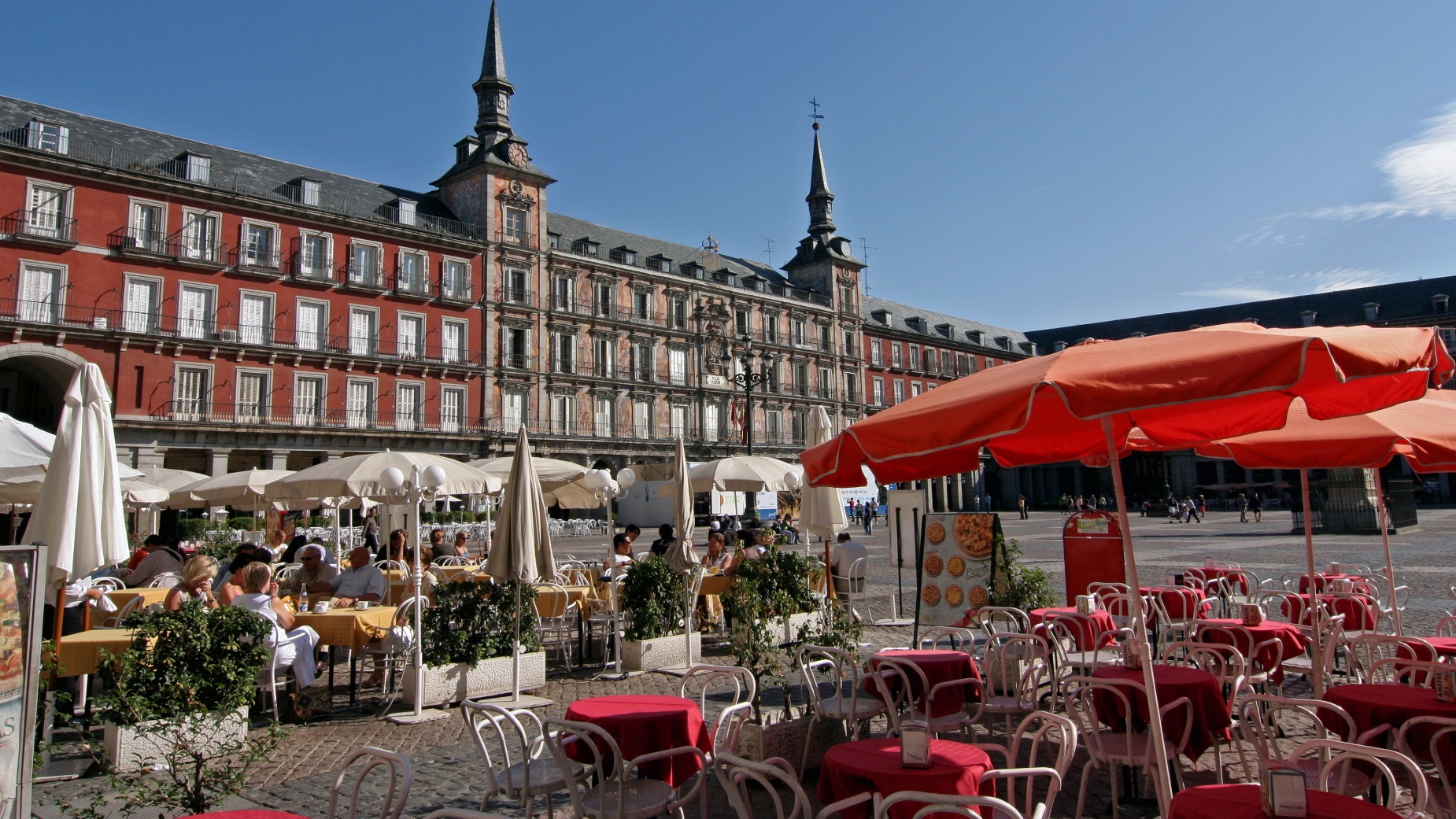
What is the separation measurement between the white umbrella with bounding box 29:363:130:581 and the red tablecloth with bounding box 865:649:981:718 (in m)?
4.18

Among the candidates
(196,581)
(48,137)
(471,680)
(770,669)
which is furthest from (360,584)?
(48,137)

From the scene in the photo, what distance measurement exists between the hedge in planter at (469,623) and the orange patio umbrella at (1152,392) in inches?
152

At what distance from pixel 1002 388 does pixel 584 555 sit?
22.2 metres

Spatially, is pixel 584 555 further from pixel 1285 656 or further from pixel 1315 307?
pixel 1315 307

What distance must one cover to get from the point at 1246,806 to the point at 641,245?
154 ft

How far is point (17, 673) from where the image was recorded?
10.2ft

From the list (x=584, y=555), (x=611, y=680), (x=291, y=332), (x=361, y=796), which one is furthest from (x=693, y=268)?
(x=361, y=796)

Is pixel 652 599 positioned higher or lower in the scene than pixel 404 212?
lower

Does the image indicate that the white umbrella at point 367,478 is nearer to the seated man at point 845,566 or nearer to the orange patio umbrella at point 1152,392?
the seated man at point 845,566

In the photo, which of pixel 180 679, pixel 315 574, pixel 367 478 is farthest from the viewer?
pixel 315 574

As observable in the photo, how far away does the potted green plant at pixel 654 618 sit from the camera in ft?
29.6

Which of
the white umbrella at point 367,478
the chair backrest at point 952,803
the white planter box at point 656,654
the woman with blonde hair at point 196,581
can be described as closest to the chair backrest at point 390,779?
the chair backrest at point 952,803

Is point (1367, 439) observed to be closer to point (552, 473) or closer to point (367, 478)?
point (367, 478)

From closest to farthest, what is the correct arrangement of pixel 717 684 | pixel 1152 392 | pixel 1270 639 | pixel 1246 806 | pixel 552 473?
pixel 1246 806
pixel 1152 392
pixel 1270 639
pixel 717 684
pixel 552 473
